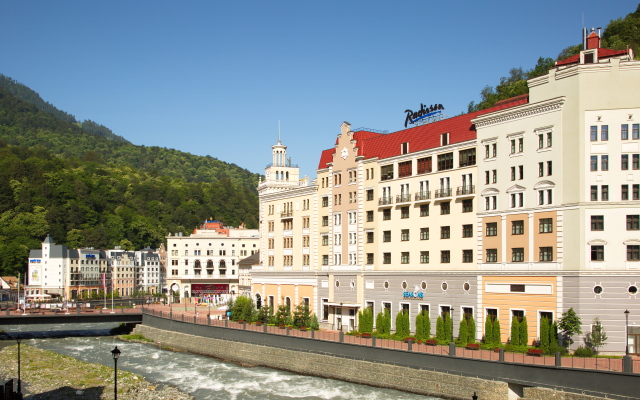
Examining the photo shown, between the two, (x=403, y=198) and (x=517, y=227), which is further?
(x=403, y=198)

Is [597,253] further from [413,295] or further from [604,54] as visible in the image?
[413,295]

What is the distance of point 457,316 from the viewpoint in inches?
2498

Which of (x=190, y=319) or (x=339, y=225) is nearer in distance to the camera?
(x=339, y=225)

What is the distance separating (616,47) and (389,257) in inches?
1700

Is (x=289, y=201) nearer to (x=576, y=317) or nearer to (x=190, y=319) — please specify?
(x=190, y=319)

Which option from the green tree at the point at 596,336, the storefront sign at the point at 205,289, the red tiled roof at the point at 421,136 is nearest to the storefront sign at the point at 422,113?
the red tiled roof at the point at 421,136

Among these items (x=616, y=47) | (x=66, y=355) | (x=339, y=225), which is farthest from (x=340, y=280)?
(x=616, y=47)

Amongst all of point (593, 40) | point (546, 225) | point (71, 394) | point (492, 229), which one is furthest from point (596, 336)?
point (71, 394)

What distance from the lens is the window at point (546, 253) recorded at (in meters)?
56.1

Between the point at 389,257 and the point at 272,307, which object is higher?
the point at 389,257

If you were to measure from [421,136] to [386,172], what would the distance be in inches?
229

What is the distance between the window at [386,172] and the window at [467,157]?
10166mm

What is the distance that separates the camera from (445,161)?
67.3 m

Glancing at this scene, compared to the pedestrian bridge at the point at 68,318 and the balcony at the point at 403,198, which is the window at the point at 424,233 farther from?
the pedestrian bridge at the point at 68,318
